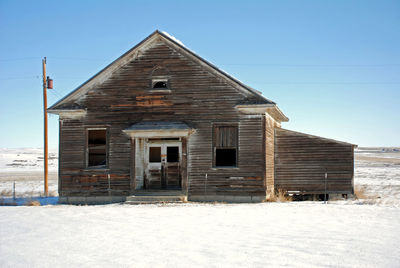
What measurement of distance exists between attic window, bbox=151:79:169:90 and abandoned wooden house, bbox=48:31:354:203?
4 centimetres

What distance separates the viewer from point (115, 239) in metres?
8.46

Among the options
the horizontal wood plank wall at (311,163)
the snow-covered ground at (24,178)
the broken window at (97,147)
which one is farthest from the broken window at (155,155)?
the snow-covered ground at (24,178)

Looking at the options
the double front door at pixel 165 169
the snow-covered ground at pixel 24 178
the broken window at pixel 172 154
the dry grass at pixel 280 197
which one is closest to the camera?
the dry grass at pixel 280 197

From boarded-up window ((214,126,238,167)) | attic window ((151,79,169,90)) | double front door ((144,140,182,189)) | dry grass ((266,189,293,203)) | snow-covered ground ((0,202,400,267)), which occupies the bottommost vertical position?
dry grass ((266,189,293,203))

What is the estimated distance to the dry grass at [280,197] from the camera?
1609cm

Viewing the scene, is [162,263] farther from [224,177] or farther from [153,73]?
[153,73]

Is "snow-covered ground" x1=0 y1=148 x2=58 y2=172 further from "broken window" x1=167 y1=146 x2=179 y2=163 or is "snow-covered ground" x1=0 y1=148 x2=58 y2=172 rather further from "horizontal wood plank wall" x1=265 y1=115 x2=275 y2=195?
"horizontal wood plank wall" x1=265 y1=115 x2=275 y2=195

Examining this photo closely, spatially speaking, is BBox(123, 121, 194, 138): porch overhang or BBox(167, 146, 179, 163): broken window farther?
BBox(167, 146, 179, 163): broken window

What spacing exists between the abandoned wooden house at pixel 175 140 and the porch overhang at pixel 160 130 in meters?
0.04

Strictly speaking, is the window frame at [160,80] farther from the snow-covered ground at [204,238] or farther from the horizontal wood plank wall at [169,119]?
the snow-covered ground at [204,238]

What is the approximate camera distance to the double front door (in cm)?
1680

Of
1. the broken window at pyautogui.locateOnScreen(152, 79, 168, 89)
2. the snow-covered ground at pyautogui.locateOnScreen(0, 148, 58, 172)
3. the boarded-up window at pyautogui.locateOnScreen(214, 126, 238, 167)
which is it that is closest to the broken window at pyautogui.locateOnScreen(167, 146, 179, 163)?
the boarded-up window at pyautogui.locateOnScreen(214, 126, 238, 167)

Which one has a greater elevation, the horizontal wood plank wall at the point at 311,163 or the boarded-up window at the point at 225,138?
the boarded-up window at the point at 225,138

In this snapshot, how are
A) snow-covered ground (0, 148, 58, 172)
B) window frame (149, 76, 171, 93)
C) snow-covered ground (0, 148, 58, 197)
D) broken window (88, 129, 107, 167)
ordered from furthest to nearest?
1. snow-covered ground (0, 148, 58, 172)
2. snow-covered ground (0, 148, 58, 197)
3. broken window (88, 129, 107, 167)
4. window frame (149, 76, 171, 93)
